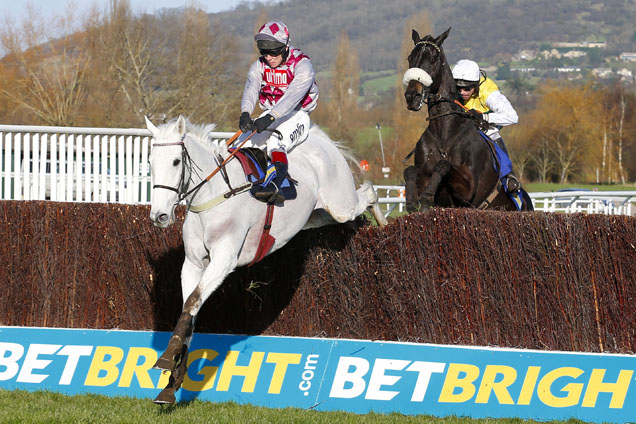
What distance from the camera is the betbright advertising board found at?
19.2 ft

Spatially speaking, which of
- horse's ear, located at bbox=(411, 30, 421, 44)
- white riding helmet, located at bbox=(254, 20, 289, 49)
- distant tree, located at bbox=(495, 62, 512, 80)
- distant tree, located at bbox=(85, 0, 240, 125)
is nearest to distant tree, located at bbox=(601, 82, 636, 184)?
distant tree, located at bbox=(85, 0, 240, 125)

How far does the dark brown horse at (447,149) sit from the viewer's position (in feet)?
26.2

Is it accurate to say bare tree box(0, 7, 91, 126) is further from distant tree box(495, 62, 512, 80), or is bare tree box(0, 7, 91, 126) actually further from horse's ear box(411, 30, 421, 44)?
distant tree box(495, 62, 512, 80)

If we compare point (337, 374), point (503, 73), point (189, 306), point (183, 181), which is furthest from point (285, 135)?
point (503, 73)

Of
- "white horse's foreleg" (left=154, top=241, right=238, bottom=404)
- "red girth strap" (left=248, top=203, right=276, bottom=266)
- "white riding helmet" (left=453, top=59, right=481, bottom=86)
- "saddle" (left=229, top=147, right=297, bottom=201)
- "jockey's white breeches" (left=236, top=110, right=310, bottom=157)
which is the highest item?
"white riding helmet" (left=453, top=59, right=481, bottom=86)

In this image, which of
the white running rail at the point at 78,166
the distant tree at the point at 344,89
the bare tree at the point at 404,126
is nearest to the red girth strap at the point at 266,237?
the white running rail at the point at 78,166

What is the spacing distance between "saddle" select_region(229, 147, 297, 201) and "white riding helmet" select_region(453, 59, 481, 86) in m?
2.83

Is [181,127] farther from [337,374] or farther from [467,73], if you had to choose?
[467,73]

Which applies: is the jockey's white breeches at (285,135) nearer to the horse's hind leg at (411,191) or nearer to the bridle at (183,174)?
the bridle at (183,174)

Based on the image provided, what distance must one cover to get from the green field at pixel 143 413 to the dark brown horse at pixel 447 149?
271cm

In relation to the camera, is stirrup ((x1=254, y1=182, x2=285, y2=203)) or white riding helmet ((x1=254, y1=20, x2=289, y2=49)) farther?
white riding helmet ((x1=254, y1=20, x2=289, y2=49))

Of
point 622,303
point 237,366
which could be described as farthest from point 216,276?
point 622,303

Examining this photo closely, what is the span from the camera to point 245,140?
253 inches

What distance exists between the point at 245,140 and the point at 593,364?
3.01m
